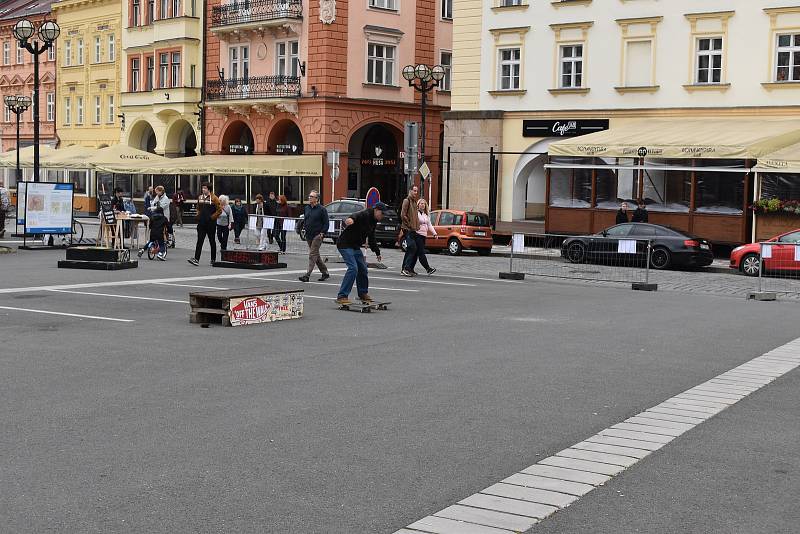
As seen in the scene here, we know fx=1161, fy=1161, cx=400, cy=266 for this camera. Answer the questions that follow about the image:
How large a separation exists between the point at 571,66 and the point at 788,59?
798 centimetres

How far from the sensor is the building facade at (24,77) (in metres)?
70.8


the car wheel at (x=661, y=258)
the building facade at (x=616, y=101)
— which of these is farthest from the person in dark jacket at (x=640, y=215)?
the car wheel at (x=661, y=258)

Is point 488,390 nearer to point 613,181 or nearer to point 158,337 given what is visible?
point 158,337

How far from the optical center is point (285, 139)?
183 feet

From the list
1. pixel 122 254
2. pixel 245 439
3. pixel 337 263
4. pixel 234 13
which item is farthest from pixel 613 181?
pixel 245 439

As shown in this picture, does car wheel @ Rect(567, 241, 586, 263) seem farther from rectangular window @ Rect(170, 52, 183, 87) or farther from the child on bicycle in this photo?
rectangular window @ Rect(170, 52, 183, 87)

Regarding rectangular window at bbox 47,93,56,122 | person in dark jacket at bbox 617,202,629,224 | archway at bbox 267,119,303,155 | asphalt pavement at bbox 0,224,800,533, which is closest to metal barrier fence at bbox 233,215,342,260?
person in dark jacket at bbox 617,202,629,224

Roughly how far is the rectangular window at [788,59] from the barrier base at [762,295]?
1518 cm

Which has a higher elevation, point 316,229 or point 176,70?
point 176,70

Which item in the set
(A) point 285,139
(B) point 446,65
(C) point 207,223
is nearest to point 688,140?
(C) point 207,223

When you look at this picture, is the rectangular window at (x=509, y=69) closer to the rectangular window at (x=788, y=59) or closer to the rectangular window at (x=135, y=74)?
the rectangular window at (x=788, y=59)

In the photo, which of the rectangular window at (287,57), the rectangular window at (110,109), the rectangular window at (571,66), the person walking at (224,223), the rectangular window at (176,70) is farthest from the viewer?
the rectangular window at (110,109)

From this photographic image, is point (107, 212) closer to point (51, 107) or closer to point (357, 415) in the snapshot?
point (357, 415)

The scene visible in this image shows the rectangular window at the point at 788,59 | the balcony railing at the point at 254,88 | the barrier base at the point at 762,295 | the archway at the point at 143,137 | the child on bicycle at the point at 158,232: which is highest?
the balcony railing at the point at 254,88
